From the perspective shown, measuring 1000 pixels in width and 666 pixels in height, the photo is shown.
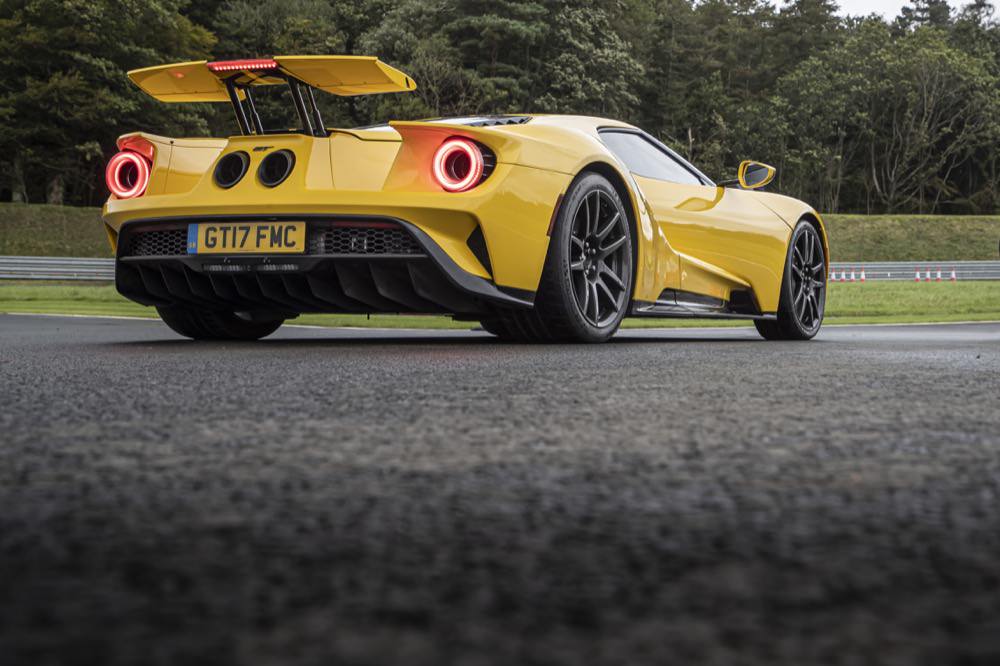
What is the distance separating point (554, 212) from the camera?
608cm

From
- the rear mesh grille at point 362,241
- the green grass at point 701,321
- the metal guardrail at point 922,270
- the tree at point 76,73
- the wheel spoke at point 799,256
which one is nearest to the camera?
the rear mesh grille at point 362,241

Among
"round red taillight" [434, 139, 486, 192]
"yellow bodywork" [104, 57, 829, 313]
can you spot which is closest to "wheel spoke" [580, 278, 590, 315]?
"yellow bodywork" [104, 57, 829, 313]

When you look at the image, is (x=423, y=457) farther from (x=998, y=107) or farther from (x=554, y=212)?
(x=998, y=107)

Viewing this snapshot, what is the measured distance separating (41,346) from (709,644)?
19.0 feet

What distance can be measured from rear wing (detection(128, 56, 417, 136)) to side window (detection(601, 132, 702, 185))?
131 centimetres

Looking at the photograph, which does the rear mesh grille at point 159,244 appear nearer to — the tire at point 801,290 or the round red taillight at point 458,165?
Answer: the round red taillight at point 458,165

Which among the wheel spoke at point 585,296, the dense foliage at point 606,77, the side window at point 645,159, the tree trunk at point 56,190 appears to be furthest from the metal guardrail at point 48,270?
the wheel spoke at point 585,296

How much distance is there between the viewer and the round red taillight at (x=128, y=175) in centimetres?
644

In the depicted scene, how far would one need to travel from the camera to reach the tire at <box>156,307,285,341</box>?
720 cm

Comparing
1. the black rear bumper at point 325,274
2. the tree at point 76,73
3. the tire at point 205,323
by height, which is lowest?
the tire at point 205,323

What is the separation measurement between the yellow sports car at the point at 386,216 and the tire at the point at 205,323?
19 millimetres

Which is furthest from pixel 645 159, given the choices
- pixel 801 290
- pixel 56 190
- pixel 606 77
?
pixel 606 77

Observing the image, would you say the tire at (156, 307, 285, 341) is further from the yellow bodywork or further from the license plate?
the license plate

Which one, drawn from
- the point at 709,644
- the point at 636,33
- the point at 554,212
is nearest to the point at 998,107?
the point at 636,33
